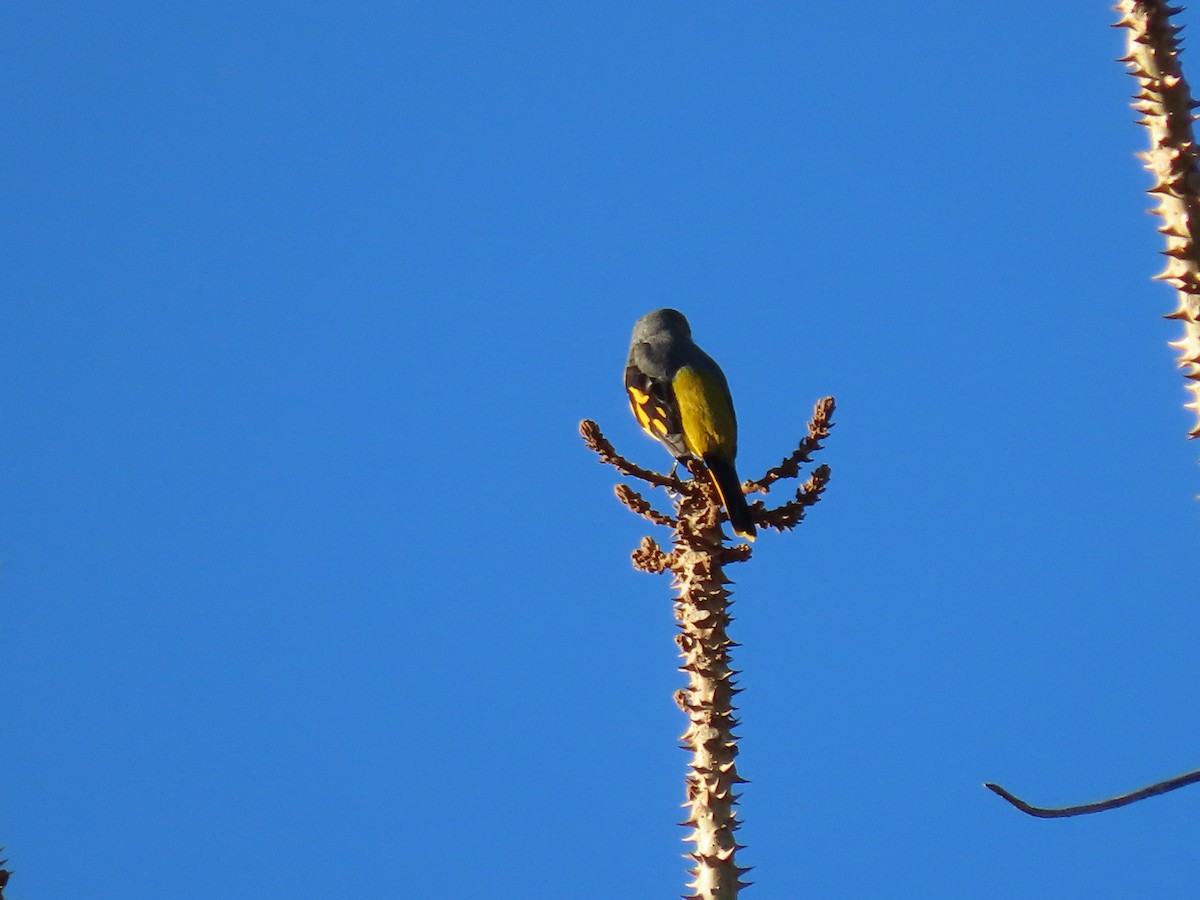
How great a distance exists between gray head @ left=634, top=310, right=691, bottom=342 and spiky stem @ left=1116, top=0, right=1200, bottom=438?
24.4 ft

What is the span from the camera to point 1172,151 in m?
2.40

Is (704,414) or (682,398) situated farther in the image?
(682,398)

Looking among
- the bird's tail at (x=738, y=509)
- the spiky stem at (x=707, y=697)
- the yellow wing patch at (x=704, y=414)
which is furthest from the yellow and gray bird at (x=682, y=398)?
the spiky stem at (x=707, y=697)

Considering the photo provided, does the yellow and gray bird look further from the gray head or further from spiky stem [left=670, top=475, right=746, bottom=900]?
spiky stem [left=670, top=475, right=746, bottom=900]

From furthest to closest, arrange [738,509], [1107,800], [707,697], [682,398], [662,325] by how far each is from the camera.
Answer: [662,325], [682,398], [738,509], [707,697], [1107,800]

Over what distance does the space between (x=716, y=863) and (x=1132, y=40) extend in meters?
2.50

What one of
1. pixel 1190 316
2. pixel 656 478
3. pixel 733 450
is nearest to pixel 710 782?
pixel 656 478

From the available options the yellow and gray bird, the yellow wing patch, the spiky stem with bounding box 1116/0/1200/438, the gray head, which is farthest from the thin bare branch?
the gray head

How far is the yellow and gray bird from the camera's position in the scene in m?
8.27

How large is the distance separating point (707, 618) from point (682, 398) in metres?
4.49

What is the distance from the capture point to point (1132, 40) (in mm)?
2463

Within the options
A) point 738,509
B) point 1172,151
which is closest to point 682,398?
point 738,509

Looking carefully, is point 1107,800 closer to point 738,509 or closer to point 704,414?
point 738,509

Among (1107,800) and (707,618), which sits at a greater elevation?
(707,618)
